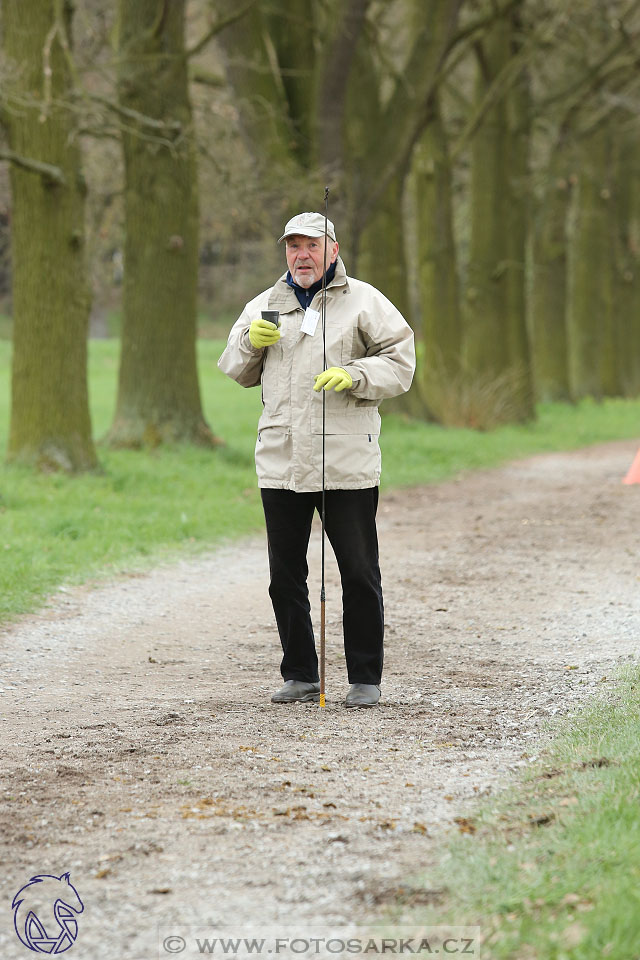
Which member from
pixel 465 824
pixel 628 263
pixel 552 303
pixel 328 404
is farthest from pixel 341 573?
pixel 628 263

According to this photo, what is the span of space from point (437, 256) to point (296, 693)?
18.7 m

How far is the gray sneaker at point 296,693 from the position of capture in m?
5.73

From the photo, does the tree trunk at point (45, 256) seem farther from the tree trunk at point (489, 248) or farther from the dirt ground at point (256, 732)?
the tree trunk at point (489, 248)

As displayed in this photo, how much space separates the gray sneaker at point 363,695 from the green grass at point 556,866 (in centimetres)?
121

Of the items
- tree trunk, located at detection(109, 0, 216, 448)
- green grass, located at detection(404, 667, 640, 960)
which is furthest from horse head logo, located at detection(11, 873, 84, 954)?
tree trunk, located at detection(109, 0, 216, 448)

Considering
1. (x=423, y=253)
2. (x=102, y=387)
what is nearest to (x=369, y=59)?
(x=423, y=253)

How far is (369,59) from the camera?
1997 cm

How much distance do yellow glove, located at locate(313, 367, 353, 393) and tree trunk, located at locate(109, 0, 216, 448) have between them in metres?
9.58

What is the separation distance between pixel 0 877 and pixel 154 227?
1187 cm

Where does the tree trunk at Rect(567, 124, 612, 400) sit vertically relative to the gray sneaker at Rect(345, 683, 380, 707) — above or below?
above

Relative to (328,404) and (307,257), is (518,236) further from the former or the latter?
(328,404)

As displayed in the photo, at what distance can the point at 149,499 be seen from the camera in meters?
12.1

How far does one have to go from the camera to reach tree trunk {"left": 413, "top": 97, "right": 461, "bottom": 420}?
23.1m
